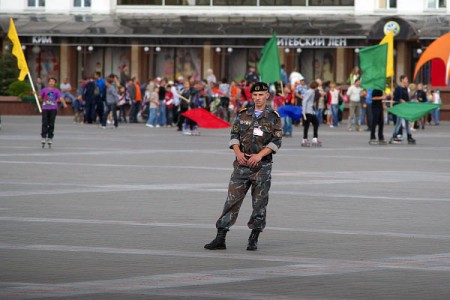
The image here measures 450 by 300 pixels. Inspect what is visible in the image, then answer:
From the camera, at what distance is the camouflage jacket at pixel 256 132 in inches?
511

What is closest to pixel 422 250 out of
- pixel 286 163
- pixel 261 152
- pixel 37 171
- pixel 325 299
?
pixel 261 152

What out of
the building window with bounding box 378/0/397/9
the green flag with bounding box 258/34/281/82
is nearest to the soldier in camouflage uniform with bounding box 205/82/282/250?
the green flag with bounding box 258/34/281/82

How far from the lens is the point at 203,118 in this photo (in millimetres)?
36781

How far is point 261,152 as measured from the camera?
1287 cm

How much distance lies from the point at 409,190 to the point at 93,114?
91.2 feet

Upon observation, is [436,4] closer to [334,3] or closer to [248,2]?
[334,3]

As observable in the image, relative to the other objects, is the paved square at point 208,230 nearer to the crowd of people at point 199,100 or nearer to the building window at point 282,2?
the crowd of people at point 199,100

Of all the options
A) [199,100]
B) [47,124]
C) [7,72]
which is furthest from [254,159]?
[7,72]

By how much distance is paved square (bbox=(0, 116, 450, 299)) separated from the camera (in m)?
10.6

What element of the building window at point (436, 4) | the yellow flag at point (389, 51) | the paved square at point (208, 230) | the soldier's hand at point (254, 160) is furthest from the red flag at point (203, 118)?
the building window at point (436, 4)

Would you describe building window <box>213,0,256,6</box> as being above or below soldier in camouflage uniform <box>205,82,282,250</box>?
above

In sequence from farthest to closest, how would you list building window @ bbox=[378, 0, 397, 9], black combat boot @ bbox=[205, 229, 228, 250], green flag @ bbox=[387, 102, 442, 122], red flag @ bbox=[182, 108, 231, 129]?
building window @ bbox=[378, 0, 397, 9]
red flag @ bbox=[182, 108, 231, 129]
green flag @ bbox=[387, 102, 442, 122]
black combat boot @ bbox=[205, 229, 228, 250]

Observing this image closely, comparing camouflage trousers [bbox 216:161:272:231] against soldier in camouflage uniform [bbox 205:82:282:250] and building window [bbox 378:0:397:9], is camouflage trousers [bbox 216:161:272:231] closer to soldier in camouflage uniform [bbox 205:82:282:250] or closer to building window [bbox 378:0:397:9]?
soldier in camouflage uniform [bbox 205:82:282:250]

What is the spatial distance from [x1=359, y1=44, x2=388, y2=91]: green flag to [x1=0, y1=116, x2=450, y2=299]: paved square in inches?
298
